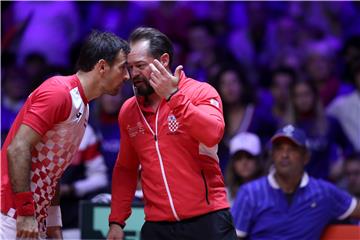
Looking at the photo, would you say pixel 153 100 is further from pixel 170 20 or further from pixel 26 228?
A: pixel 170 20

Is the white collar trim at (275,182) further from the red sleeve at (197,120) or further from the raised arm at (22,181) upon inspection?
the raised arm at (22,181)

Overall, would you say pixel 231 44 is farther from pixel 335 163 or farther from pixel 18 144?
pixel 18 144

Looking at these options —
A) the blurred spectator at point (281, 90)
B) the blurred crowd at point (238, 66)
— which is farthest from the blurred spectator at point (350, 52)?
the blurred spectator at point (281, 90)

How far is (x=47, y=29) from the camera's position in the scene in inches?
403

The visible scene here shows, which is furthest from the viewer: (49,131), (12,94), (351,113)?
(12,94)

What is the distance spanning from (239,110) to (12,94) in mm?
2247

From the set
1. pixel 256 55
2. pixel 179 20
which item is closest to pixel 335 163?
pixel 256 55

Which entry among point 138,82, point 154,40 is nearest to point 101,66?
point 138,82

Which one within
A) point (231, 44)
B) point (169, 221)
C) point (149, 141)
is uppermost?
point (231, 44)

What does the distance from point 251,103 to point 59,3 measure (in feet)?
8.57

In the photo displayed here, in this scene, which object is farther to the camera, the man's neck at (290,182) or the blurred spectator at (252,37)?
the blurred spectator at (252,37)

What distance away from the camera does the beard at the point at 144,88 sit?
5.48 meters

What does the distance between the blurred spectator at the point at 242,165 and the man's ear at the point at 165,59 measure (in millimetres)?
2681

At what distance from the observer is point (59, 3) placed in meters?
10.3
